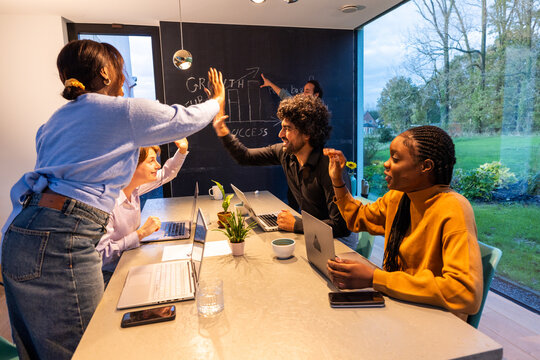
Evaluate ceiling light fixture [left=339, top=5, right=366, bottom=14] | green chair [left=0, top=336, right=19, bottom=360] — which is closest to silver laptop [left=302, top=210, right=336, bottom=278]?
green chair [left=0, top=336, right=19, bottom=360]

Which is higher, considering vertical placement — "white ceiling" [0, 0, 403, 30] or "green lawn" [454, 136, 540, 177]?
"white ceiling" [0, 0, 403, 30]

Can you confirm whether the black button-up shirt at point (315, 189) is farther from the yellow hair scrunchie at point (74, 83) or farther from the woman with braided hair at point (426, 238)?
the yellow hair scrunchie at point (74, 83)

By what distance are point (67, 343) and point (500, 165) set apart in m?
2.80

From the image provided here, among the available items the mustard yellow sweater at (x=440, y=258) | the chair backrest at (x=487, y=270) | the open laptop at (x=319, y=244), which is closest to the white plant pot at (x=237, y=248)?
the open laptop at (x=319, y=244)

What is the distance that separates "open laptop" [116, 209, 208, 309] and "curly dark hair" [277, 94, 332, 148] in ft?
3.07

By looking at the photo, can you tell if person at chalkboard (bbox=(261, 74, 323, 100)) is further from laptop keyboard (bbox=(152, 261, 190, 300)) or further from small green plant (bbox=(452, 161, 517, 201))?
laptop keyboard (bbox=(152, 261, 190, 300))

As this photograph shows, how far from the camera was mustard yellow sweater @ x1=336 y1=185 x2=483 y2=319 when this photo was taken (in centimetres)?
97

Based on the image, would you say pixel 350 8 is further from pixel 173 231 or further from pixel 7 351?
pixel 7 351

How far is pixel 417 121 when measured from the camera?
10.6ft

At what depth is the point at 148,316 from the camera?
1001mm

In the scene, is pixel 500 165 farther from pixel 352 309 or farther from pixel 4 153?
pixel 4 153

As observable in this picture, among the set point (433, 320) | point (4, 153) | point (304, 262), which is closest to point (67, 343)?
point (304, 262)

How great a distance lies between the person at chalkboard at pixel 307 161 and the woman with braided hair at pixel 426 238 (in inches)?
18.8

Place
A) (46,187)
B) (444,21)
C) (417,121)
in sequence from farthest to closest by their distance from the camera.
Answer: (417,121) < (444,21) < (46,187)
